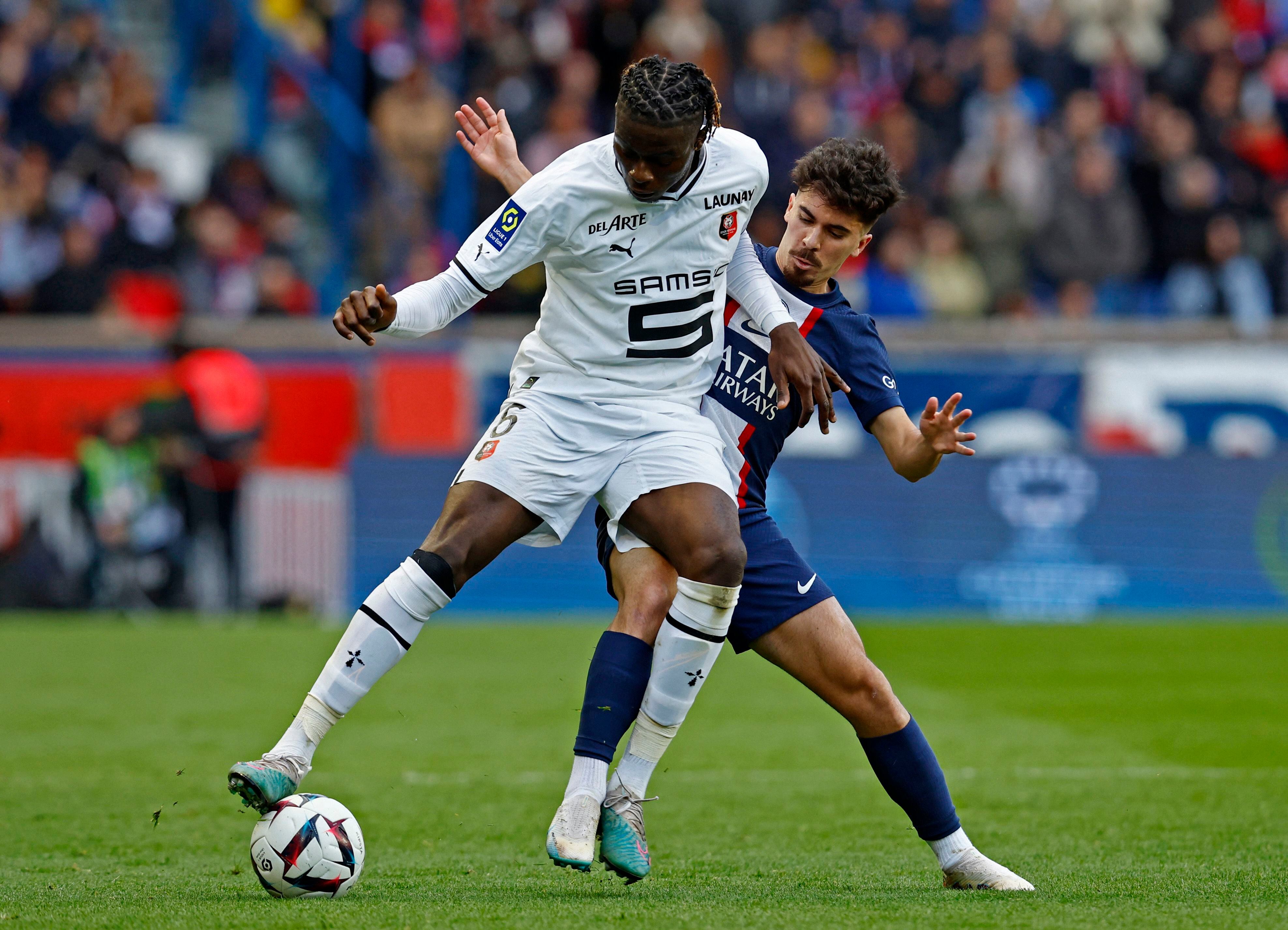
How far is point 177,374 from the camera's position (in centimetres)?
1397

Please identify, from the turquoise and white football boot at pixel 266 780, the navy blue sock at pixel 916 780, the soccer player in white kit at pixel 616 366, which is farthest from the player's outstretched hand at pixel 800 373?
the turquoise and white football boot at pixel 266 780

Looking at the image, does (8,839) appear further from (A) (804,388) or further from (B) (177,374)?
(B) (177,374)

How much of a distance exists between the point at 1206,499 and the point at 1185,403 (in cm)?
90

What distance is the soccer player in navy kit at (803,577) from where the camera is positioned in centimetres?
515

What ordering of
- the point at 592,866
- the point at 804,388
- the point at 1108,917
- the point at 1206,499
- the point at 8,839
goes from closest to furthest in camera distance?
the point at 1108,917
the point at 804,388
the point at 592,866
the point at 8,839
the point at 1206,499

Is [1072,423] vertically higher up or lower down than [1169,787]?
lower down

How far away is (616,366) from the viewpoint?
17.5 feet

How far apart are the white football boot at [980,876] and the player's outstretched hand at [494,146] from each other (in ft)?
8.13

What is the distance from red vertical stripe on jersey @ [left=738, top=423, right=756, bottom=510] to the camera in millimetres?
5531

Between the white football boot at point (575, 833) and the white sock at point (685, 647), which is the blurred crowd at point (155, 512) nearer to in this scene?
the white sock at point (685, 647)

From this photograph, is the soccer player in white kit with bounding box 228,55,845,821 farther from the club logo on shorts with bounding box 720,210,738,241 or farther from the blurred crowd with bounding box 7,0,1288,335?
the blurred crowd with bounding box 7,0,1288,335

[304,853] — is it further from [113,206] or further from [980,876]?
[113,206]

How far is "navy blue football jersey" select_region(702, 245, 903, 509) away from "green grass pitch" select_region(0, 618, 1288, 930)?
1317 millimetres

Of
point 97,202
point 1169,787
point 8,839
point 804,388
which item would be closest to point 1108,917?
point 804,388
